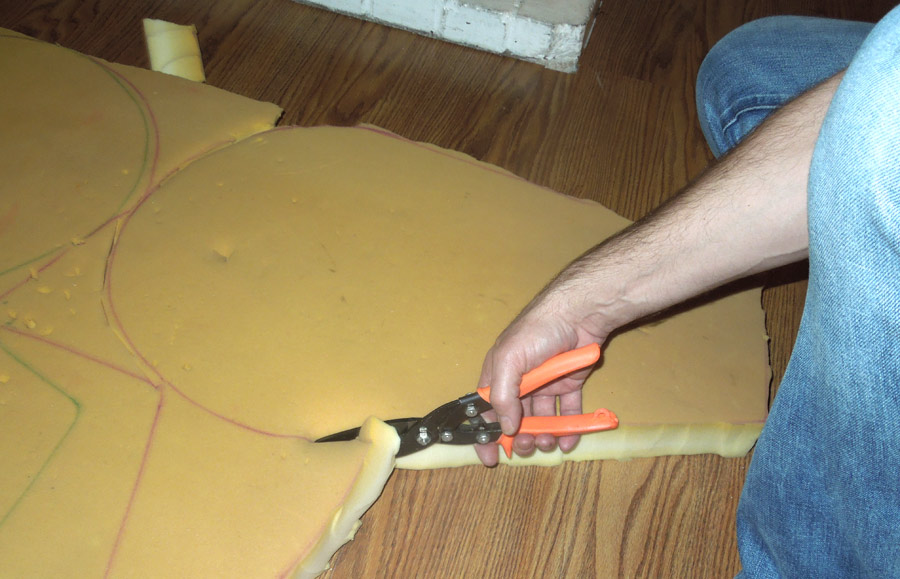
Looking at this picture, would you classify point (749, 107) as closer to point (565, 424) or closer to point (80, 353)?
point (565, 424)

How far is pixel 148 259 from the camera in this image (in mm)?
1193

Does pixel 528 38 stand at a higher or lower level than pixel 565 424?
higher

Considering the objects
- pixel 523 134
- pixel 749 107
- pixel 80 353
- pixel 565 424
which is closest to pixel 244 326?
pixel 80 353

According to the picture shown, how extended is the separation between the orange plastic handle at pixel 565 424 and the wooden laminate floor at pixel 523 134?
0.48 ft

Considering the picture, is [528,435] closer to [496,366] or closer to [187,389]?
[496,366]

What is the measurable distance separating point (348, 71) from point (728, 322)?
1.01 metres

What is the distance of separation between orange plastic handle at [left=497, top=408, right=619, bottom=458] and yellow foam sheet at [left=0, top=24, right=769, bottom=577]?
0.13 metres

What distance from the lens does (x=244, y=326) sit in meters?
1.15

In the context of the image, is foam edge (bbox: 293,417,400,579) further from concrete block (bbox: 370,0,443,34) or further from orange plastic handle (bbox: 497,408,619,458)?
concrete block (bbox: 370,0,443,34)

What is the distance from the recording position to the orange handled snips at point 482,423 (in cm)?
98

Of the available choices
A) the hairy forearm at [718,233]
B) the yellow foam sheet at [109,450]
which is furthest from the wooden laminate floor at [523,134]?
the hairy forearm at [718,233]

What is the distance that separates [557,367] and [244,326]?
0.51 metres

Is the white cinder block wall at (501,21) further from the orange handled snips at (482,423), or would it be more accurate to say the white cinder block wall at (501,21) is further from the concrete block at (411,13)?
the orange handled snips at (482,423)

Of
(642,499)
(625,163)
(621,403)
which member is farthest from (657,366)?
(625,163)
